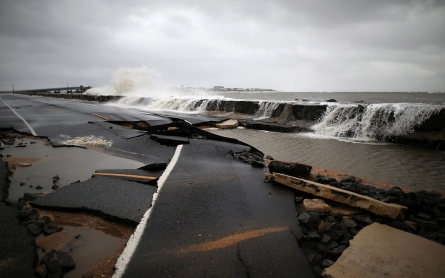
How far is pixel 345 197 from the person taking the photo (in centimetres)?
355

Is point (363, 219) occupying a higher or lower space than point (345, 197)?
lower

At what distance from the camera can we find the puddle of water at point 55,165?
4.45 meters

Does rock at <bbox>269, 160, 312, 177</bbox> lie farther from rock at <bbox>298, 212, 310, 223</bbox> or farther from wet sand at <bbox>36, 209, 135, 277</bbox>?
wet sand at <bbox>36, 209, 135, 277</bbox>

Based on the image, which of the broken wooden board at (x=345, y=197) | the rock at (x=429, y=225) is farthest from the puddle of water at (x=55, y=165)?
the rock at (x=429, y=225)

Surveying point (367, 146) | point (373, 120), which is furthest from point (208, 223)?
point (373, 120)

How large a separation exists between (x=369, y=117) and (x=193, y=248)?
39.6ft

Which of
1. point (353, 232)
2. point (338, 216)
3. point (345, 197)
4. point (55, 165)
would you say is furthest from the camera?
point (55, 165)

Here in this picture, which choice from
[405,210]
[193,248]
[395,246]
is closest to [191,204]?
Answer: [193,248]

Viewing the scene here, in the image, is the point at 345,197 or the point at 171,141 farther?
the point at 171,141

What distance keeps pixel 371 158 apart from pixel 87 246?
25.7 feet

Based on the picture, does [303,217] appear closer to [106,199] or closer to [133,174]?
[106,199]

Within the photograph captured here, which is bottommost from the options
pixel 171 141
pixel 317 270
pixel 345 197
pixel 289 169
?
pixel 317 270

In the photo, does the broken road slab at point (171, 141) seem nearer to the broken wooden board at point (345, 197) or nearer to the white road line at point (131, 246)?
the white road line at point (131, 246)

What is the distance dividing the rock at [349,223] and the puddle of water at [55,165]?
415 cm
